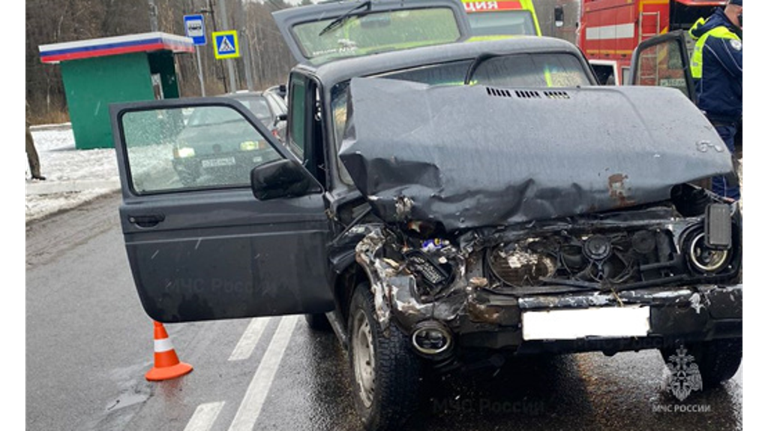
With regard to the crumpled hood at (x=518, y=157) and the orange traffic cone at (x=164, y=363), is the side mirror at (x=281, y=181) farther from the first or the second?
the orange traffic cone at (x=164, y=363)

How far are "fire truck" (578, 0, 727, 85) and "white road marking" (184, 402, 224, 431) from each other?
10914 millimetres

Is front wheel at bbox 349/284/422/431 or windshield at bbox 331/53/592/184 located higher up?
→ windshield at bbox 331/53/592/184

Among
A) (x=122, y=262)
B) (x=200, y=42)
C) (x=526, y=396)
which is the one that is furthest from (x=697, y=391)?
(x=200, y=42)

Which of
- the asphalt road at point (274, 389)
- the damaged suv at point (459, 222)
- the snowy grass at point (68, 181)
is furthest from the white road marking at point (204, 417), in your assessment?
the snowy grass at point (68, 181)

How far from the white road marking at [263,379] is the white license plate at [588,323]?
171cm

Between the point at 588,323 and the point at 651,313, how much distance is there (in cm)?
27

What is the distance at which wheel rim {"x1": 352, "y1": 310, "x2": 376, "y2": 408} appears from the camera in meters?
4.10

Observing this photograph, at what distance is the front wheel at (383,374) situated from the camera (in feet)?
12.7

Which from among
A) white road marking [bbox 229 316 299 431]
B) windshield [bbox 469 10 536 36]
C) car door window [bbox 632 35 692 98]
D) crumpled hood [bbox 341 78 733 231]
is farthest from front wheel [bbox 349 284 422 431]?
windshield [bbox 469 10 536 36]

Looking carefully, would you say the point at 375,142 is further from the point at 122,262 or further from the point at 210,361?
the point at 122,262

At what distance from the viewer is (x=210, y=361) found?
5.69 m

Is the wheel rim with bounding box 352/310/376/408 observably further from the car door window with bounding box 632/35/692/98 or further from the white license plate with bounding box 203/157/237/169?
the car door window with bounding box 632/35/692/98

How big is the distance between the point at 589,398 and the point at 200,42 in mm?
20266

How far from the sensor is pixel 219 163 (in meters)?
5.24
